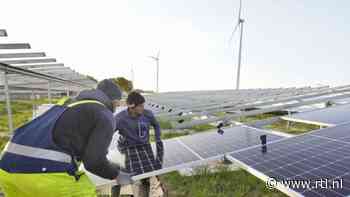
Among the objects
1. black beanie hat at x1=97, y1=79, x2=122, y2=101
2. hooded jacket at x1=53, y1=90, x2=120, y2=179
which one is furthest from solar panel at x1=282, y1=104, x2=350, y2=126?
hooded jacket at x1=53, y1=90, x2=120, y2=179

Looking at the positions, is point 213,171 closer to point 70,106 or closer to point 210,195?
point 210,195

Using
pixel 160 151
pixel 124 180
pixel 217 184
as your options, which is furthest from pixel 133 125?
pixel 217 184

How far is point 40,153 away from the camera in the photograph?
164 cm

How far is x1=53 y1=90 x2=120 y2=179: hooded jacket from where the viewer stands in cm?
169

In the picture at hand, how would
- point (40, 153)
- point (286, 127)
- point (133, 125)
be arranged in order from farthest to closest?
1. point (286, 127)
2. point (133, 125)
3. point (40, 153)

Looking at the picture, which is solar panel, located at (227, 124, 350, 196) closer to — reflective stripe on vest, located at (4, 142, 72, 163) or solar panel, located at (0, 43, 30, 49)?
reflective stripe on vest, located at (4, 142, 72, 163)

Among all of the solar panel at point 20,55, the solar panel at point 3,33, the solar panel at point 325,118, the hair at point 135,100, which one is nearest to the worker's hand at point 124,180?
the hair at point 135,100

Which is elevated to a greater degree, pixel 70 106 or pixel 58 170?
pixel 70 106

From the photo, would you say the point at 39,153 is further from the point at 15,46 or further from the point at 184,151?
the point at 15,46

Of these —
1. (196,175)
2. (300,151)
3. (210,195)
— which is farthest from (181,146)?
(300,151)

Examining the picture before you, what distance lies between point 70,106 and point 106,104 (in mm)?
316

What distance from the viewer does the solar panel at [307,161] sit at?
6.02 ft

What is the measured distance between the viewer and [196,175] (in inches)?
162

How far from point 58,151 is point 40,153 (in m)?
0.13
